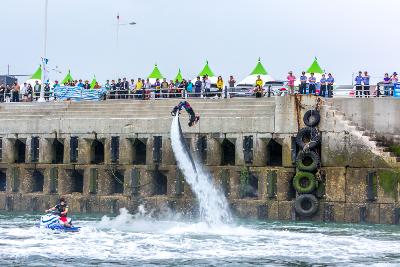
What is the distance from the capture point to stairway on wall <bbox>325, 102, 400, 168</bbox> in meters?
53.5

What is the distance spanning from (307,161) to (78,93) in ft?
55.9

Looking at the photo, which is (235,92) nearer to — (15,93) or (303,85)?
(303,85)

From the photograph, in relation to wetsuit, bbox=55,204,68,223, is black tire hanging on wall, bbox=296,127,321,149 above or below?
above

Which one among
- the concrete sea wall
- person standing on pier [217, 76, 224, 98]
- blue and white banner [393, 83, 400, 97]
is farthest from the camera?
person standing on pier [217, 76, 224, 98]

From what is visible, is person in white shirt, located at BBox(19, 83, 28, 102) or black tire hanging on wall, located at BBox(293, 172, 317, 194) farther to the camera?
person in white shirt, located at BBox(19, 83, 28, 102)

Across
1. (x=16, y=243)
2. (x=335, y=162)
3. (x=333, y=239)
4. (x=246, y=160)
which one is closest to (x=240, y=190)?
(x=246, y=160)

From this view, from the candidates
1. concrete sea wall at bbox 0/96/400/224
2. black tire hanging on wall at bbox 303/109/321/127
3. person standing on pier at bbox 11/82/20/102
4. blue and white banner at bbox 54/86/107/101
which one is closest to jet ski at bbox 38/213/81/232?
concrete sea wall at bbox 0/96/400/224

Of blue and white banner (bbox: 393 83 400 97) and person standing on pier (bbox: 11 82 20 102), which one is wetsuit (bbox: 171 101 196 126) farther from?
person standing on pier (bbox: 11 82 20 102)

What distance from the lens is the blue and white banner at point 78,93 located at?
6575 cm

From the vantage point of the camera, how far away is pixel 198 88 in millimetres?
61969

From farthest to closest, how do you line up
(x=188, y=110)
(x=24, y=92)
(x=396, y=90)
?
(x=24, y=92) < (x=396, y=90) < (x=188, y=110)

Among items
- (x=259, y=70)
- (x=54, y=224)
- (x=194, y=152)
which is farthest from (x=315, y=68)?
(x=54, y=224)

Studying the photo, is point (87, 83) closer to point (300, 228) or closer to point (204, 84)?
point (204, 84)

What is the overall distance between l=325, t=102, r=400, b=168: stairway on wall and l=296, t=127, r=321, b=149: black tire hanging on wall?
133cm
